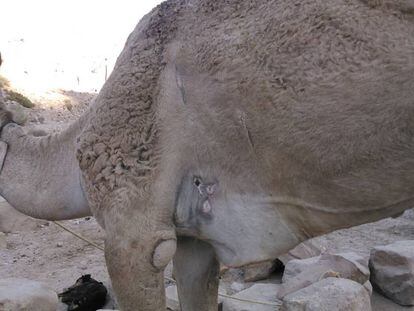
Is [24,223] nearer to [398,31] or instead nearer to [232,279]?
[232,279]

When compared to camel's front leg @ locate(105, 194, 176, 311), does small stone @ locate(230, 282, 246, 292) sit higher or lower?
lower

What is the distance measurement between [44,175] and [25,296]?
1236 mm

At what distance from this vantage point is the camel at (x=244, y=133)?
2.19 metres

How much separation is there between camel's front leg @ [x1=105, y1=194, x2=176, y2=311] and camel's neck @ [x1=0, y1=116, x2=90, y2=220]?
19.3 inches

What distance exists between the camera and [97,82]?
19.1 meters

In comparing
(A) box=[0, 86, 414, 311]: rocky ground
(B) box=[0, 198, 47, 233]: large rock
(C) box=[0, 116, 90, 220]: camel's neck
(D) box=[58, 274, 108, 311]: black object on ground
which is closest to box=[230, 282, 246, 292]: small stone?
(A) box=[0, 86, 414, 311]: rocky ground

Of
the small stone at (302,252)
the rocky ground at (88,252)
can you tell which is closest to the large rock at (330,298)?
the rocky ground at (88,252)

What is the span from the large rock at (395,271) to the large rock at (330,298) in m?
0.67

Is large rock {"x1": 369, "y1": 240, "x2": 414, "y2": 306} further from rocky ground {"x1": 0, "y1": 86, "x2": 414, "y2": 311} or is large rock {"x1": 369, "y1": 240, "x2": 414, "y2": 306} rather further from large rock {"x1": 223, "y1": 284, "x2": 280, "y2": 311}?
large rock {"x1": 223, "y1": 284, "x2": 280, "y2": 311}

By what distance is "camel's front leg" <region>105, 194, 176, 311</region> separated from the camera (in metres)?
2.60

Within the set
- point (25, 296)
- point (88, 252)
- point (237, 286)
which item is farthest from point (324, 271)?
point (88, 252)

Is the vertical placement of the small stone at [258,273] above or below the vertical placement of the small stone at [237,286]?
above

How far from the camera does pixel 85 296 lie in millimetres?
4641

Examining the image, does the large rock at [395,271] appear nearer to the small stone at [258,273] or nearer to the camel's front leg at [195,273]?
the small stone at [258,273]
